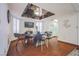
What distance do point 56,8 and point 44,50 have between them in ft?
2.56

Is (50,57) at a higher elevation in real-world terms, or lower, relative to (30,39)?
lower

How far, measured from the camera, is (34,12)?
8.85 ft

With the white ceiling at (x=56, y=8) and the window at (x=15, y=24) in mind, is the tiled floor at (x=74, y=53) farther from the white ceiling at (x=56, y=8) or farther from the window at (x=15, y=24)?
the window at (x=15, y=24)

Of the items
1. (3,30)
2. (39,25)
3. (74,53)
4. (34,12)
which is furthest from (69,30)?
(3,30)

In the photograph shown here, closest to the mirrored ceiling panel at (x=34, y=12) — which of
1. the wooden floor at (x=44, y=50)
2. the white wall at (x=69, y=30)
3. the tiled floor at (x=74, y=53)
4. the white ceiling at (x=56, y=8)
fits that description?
Result: the white ceiling at (x=56, y=8)

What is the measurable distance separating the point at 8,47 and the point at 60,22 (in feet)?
3.36

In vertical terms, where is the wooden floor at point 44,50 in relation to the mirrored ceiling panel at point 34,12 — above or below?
below

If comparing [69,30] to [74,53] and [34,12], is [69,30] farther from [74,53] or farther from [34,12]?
[34,12]

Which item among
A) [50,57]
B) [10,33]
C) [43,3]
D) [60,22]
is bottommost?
[50,57]

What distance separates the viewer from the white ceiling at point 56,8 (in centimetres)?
265

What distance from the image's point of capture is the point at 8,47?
104 inches

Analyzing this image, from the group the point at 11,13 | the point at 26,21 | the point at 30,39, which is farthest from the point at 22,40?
the point at 11,13

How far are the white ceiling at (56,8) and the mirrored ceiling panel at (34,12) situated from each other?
0.06 metres

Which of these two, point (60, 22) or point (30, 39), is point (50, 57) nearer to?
point (30, 39)
